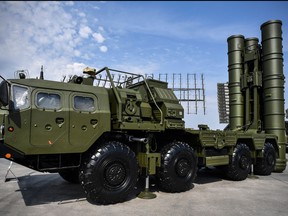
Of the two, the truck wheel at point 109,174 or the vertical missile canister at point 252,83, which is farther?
the vertical missile canister at point 252,83

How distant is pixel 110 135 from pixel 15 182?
407cm

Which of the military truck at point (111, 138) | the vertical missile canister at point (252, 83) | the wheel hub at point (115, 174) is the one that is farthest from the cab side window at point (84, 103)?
the vertical missile canister at point (252, 83)

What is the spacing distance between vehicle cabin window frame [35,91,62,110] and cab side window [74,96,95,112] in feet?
1.29

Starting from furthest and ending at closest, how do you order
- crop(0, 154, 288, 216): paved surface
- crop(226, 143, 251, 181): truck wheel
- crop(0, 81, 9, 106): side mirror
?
crop(226, 143, 251, 181): truck wheel < crop(0, 154, 288, 216): paved surface < crop(0, 81, 9, 106): side mirror

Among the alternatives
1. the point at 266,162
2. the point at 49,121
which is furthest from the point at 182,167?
the point at 266,162

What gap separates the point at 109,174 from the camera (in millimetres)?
5789

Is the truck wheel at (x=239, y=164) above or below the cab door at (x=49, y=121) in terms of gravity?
below

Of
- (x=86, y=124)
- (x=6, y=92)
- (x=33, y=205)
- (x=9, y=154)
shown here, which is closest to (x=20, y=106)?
(x=6, y=92)

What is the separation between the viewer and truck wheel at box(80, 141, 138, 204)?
5.51 m

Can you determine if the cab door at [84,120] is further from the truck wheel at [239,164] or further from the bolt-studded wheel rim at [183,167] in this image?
the truck wheel at [239,164]

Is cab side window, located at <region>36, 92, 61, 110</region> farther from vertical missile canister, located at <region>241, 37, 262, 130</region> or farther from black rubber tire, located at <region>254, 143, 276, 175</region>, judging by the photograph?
vertical missile canister, located at <region>241, 37, 262, 130</region>

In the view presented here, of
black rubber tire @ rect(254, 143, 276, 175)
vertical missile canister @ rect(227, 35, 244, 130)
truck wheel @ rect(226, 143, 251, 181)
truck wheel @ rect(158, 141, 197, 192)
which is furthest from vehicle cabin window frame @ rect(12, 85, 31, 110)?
vertical missile canister @ rect(227, 35, 244, 130)

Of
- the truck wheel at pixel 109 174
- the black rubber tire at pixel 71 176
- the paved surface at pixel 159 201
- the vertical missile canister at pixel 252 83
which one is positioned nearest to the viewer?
the paved surface at pixel 159 201

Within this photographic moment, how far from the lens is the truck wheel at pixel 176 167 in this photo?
22.4 ft
